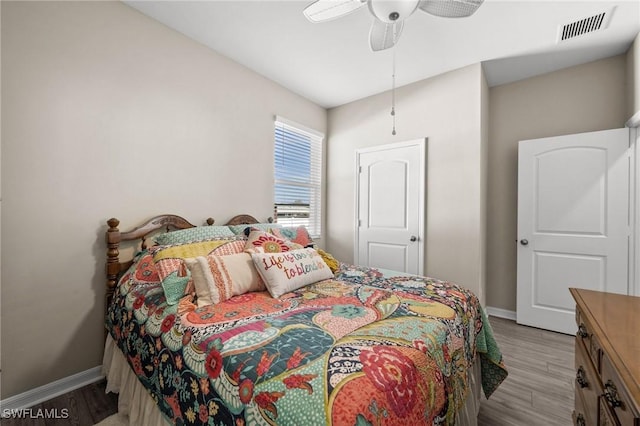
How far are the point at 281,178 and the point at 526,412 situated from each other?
2.85 meters

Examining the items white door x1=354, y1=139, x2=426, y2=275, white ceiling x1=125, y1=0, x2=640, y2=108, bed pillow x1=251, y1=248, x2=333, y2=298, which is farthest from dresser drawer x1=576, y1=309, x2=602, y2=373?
white ceiling x1=125, y1=0, x2=640, y2=108

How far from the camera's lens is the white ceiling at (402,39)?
2035 millimetres

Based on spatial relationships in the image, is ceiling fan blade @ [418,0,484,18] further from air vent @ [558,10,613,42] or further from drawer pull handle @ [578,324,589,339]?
drawer pull handle @ [578,324,589,339]

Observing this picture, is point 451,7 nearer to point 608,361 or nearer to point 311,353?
point 608,361

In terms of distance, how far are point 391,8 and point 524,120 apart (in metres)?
2.60

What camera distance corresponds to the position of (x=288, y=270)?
1.64 m

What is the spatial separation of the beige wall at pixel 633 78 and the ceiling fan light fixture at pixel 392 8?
Result: 7.64 feet

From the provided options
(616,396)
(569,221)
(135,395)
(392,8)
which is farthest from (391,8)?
(569,221)

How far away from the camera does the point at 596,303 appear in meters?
1.09

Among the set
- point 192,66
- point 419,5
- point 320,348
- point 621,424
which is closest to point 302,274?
point 320,348

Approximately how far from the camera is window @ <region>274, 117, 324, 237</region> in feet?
10.6

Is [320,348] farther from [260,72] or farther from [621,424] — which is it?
[260,72]

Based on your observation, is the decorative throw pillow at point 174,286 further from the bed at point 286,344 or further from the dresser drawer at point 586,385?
the dresser drawer at point 586,385

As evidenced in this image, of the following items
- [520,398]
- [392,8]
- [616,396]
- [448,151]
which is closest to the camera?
[616,396]
